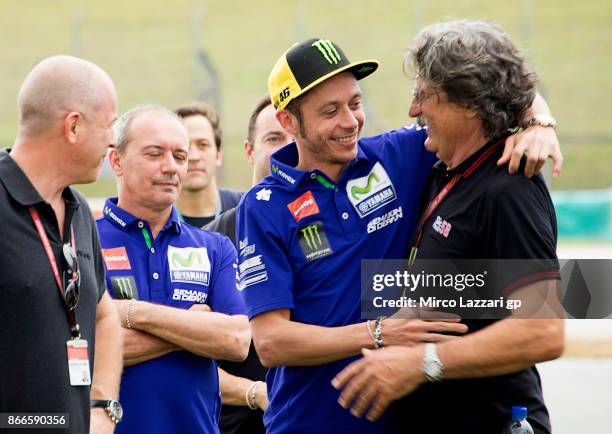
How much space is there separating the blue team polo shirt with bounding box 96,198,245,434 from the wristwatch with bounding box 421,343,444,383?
5.01 feet

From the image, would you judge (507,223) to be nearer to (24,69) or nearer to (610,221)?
(610,221)

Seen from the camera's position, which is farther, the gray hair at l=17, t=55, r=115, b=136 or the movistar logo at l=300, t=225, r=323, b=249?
the movistar logo at l=300, t=225, r=323, b=249

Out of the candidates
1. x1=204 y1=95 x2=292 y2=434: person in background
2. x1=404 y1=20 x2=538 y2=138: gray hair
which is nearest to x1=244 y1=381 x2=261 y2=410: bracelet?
x1=204 y1=95 x2=292 y2=434: person in background

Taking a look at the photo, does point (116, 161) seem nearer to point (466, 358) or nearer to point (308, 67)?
point (308, 67)

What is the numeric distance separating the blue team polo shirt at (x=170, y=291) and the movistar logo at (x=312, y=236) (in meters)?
0.91

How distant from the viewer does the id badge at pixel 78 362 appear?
3.50 metres

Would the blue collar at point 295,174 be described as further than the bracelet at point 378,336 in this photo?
Yes

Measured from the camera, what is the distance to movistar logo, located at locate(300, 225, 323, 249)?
4008mm

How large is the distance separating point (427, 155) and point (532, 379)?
1121 millimetres

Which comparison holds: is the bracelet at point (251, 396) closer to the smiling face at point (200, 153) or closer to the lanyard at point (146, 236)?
the lanyard at point (146, 236)

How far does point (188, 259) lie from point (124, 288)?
1.17 ft

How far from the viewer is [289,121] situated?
14.2 ft

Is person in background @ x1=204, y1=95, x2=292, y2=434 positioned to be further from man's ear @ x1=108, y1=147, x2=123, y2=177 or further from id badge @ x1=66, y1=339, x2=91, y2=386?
id badge @ x1=66, y1=339, x2=91, y2=386

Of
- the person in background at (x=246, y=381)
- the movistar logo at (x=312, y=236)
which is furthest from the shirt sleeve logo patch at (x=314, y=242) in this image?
the person in background at (x=246, y=381)
